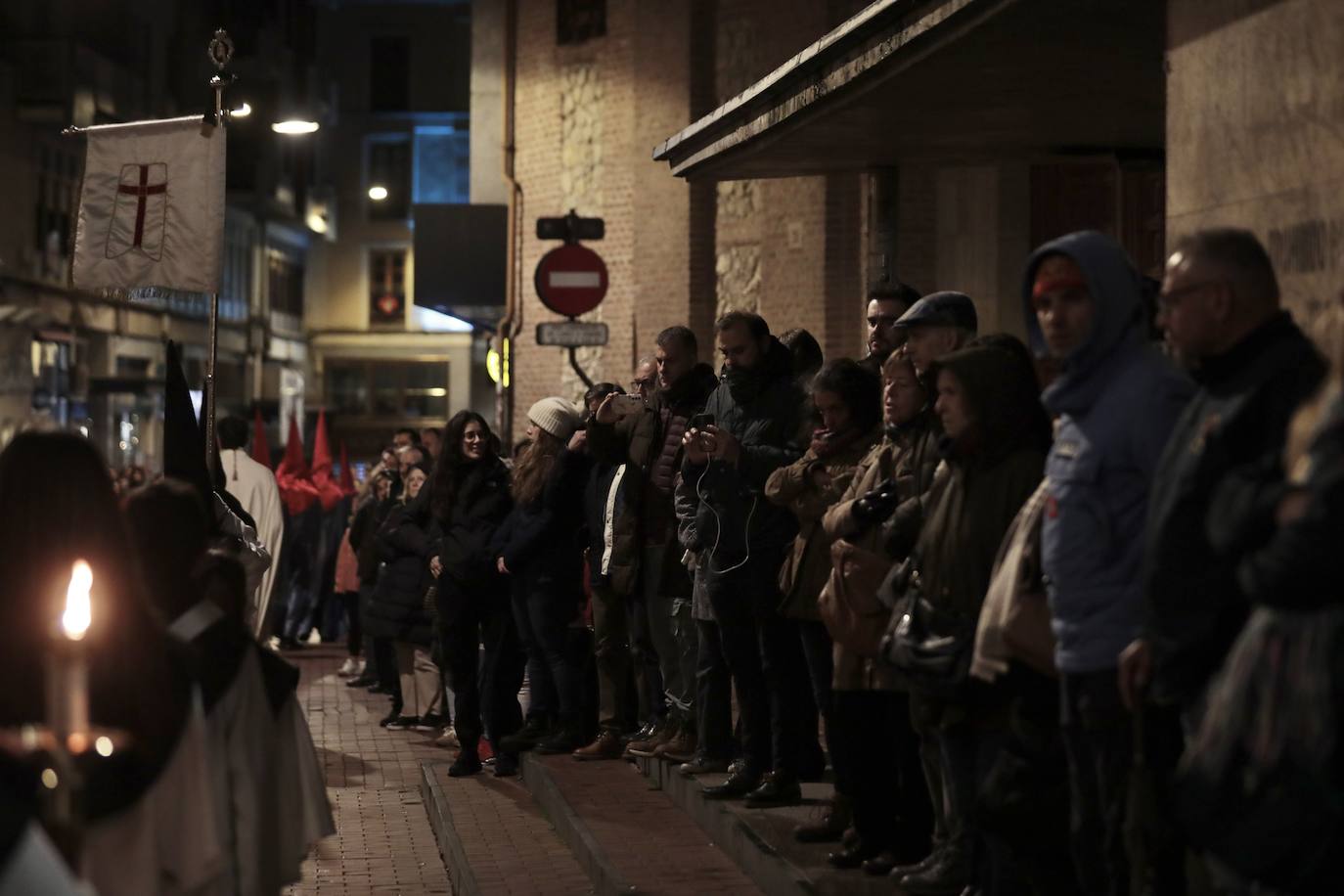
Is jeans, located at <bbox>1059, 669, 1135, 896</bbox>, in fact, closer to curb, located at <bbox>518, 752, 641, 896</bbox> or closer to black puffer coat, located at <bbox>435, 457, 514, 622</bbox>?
curb, located at <bbox>518, 752, 641, 896</bbox>

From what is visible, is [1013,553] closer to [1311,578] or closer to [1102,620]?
[1102,620]

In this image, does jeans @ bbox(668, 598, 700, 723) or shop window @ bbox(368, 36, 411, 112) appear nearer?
jeans @ bbox(668, 598, 700, 723)

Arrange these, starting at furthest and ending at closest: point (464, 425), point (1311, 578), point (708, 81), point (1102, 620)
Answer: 1. point (708, 81)
2. point (464, 425)
3. point (1102, 620)
4. point (1311, 578)

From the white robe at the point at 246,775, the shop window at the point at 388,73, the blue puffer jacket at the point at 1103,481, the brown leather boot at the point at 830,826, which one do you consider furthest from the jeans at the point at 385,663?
the shop window at the point at 388,73

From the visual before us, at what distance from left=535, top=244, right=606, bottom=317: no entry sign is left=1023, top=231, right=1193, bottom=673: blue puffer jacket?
46.8 ft

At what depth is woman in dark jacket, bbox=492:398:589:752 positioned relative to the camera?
1234 centimetres

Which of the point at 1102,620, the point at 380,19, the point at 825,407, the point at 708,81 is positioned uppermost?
the point at 380,19

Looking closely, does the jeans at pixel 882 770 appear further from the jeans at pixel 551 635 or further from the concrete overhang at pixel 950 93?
the jeans at pixel 551 635

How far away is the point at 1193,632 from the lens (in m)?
4.87

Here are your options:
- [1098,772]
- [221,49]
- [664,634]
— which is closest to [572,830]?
[664,634]

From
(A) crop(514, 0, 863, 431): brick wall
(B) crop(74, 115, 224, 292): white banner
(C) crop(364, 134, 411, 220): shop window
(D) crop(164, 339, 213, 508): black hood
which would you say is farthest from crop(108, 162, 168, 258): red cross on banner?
(C) crop(364, 134, 411, 220): shop window

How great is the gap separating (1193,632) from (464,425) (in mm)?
8502

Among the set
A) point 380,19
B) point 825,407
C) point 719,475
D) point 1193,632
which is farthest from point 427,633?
point 380,19

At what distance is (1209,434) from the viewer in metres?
4.89
